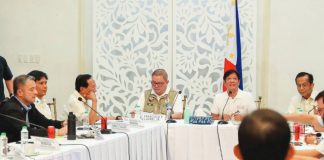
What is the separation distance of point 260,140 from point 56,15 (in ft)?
19.5

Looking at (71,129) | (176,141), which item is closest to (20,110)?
(71,129)

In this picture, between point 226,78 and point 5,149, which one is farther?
point 226,78

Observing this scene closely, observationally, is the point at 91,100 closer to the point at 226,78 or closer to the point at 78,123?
the point at 78,123

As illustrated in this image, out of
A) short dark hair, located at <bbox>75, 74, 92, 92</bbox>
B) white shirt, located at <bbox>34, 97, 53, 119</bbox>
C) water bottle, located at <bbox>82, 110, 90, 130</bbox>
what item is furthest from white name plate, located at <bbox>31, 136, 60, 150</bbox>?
short dark hair, located at <bbox>75, 74, 92, 92</bbox>

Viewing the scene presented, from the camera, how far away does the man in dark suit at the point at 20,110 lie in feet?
11.5

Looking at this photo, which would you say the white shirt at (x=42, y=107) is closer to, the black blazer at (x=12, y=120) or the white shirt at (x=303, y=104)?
the black blazer at (x=12, y=120)

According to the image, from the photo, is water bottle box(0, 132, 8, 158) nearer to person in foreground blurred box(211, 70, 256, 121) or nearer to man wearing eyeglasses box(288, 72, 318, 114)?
person in foreground blurred box(211, 70, 256, 121)

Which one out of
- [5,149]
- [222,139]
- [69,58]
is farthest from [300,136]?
[69,58]

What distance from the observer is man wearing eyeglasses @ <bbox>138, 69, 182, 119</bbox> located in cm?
533

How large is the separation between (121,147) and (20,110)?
84 cm

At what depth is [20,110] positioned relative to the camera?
3.66m

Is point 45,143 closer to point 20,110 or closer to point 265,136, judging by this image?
point 20,110

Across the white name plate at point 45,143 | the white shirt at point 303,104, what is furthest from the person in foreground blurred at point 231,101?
the white name plate at point 45,143

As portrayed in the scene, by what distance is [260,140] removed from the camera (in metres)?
1.23
